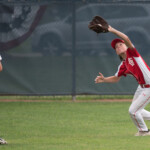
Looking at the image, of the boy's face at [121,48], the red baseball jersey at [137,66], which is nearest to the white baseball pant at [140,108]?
the red baseball jersey at [137,66]

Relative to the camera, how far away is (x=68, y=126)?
33.5 feet

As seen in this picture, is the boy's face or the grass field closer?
the grass field

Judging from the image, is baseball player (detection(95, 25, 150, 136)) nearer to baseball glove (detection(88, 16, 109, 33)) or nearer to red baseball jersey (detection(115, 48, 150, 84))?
red baseball jersey (detection(115, 48, 150, 84))

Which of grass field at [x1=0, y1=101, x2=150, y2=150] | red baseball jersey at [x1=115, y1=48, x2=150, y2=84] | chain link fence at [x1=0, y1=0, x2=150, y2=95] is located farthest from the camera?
chain link fence at [x1=0, y1=0, x2=150, y2=95]

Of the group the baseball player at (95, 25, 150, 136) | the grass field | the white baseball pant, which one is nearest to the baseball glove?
the baseball player at (95, 25, 150, 136)

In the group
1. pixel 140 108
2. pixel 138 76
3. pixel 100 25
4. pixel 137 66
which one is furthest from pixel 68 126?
pixel 100 25

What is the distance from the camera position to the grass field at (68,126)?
777 cm

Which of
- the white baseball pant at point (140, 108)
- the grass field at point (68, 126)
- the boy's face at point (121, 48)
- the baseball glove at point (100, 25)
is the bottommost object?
the grass field at point (68, 126)

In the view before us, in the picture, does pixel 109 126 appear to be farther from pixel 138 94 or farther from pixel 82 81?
pixel 82 81

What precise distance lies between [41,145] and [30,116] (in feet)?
13.0

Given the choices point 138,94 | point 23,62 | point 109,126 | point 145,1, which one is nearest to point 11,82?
point 23,62

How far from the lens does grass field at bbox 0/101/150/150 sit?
25.5ft

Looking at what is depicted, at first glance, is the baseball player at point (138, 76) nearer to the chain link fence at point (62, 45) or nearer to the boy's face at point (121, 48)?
the boy's face at point (121, 48)

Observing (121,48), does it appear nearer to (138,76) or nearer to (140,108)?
(138,76)
